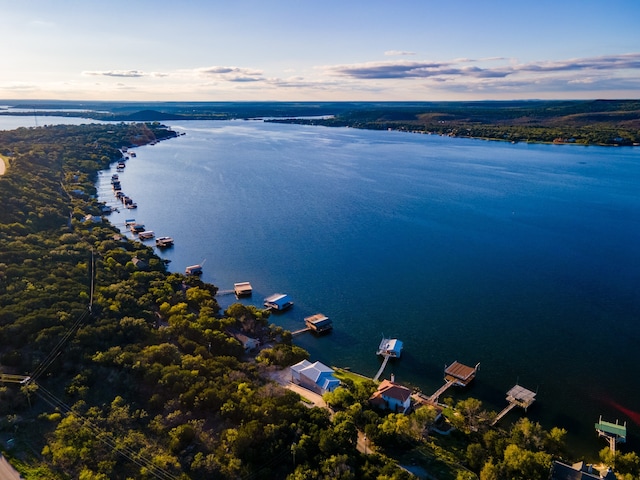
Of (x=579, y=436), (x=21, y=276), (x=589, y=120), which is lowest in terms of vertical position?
(x=579, y=436)

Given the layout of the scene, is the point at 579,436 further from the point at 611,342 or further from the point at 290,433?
the point at 290,433

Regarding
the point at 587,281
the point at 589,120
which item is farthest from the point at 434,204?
the point at 589,120

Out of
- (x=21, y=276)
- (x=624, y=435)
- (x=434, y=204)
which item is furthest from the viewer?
(x=434, y=204)

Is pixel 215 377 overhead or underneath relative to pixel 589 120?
underneath

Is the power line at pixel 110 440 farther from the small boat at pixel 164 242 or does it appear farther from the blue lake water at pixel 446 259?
the small boat at pixel 164 242

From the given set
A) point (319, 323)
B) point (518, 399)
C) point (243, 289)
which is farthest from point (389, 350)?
point (243, 289)

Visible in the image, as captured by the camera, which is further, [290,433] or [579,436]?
[579,436]
